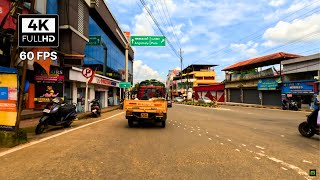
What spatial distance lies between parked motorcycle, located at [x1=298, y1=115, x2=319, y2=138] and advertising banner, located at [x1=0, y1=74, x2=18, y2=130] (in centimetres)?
997

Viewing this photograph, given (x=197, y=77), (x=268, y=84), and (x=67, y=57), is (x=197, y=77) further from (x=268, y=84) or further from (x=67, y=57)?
(x=67, y=57)

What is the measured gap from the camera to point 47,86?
19703mm

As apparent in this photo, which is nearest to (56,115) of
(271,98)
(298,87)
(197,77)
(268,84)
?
(298,87)

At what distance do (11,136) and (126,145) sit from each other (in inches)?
129

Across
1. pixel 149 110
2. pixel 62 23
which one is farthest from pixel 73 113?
pixel 62 23

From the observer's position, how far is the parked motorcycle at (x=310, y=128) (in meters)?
10.2

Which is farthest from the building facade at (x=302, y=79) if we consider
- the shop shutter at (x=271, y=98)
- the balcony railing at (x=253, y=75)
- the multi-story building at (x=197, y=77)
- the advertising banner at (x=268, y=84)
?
Answer: the multi-story building at (x=197, y=77)

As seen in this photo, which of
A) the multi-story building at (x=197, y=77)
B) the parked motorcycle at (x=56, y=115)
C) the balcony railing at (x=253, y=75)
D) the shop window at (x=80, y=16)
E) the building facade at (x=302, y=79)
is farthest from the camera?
the multi-story building at (x=197, y=77)

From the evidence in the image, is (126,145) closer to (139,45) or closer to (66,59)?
(66,59)

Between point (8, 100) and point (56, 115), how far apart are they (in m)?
2.89

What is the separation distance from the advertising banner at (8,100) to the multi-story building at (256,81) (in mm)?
37792

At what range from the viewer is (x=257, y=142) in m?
9.32

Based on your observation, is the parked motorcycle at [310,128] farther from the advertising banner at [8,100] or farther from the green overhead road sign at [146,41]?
the green overhead road sign at [146,41]

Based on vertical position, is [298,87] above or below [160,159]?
above
